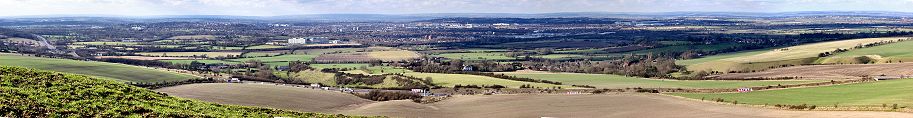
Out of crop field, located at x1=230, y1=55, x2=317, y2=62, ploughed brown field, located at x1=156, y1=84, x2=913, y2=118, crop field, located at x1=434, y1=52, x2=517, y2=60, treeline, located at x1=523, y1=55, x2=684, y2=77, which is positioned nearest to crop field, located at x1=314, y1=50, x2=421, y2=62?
crop field, located at x1=230, y1=55, x2=317, y2=62

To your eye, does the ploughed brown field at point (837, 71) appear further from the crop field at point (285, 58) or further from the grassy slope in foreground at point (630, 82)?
the crop field at point (285, 58)

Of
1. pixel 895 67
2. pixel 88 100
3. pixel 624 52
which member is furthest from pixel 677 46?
pixel 88 100

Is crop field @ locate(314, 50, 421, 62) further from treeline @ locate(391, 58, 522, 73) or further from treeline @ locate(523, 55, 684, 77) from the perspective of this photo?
treeline @ locate(523, 55, 684, 77)

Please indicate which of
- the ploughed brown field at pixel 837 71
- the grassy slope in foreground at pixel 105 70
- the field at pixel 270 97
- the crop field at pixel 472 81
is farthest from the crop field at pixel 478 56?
the field at pixel 270 97

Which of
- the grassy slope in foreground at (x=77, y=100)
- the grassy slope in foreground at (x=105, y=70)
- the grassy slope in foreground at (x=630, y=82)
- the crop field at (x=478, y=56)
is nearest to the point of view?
the grassy slope in foreground at (x=77, y=100)

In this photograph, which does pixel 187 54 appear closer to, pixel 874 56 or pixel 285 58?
pixel 285 58
